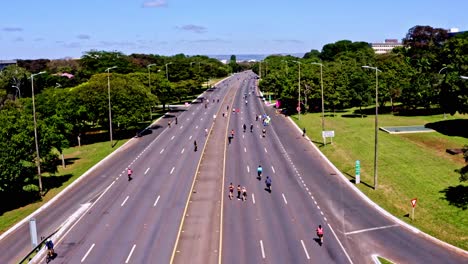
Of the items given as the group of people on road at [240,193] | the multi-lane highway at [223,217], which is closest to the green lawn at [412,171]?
the multi-lane highway at [223,217]

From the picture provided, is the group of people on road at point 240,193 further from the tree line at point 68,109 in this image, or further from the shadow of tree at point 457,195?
the tree line at point 68,109

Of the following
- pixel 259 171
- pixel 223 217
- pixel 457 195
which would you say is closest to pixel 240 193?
pixel 223 217

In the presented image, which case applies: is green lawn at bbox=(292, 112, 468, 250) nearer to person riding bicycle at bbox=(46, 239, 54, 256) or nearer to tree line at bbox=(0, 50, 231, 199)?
person riding bicycle at bbox=(46, 239, 54, 256)

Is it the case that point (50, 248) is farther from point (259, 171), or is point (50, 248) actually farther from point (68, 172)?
point (68, 172)

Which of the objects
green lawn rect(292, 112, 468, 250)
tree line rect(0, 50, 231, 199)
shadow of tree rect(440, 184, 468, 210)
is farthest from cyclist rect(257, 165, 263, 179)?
tree line rect(0, 50, 231, 199)

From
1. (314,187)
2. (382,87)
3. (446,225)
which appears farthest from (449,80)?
(446,225)

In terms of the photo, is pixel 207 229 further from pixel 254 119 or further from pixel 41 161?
pixel 254 119

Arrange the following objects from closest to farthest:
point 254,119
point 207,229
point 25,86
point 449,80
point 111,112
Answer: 1. point 207,229
2. point 449,80
3. point 111,112
4. point 254,119
5. point 25,86
